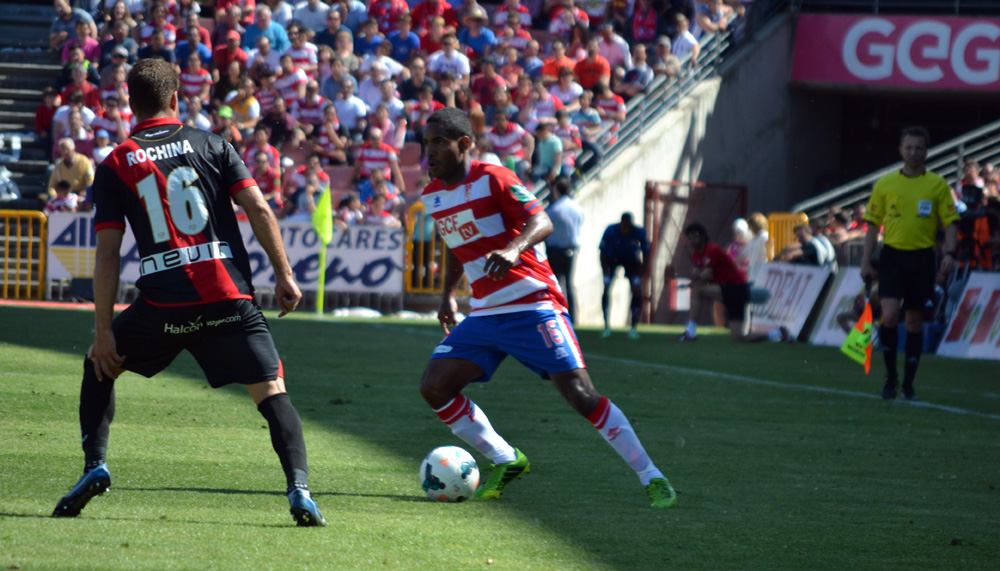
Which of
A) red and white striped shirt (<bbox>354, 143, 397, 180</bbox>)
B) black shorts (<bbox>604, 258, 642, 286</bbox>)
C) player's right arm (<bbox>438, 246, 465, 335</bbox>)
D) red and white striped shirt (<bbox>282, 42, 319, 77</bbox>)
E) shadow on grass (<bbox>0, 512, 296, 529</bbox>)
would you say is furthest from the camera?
red and white striped shirt (<bbox>282, 42, 319, 77</bbox>)

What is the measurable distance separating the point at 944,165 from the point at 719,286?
8713mm

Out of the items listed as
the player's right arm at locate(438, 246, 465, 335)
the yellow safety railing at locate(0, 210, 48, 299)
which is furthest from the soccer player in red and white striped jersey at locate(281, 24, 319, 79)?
the player's right arm at locate(438, 246, 465, 335)

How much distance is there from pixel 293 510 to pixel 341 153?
17730 millimetres

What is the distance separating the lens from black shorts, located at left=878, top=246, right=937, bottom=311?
34.9ft

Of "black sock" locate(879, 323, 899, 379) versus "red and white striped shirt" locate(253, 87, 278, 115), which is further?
"red and white striped shirt" locate(253, 87, 278, 115)

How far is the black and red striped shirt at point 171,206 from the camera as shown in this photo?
16.7ft

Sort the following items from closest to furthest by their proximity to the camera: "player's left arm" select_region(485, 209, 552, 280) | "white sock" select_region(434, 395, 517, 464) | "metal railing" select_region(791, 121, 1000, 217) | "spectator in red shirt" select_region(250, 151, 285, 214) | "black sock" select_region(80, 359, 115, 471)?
"black sock" select_region(80, 359, 115, 471)
"player's left arm" select_region(485, 209, 552, 280)
"white sock" select_region(434, 395, 517, 464)
"spectator in red shirt" select_region(250, 151, 285, 214)
"metal railing" select_region(791, 121, 1000, 217)

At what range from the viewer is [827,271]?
18422 mm

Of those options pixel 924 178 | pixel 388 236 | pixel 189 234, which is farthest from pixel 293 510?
pixel 388 236

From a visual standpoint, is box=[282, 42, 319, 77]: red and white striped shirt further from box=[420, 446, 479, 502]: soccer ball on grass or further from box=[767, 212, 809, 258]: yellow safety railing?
box=[420, 446, 479, 502]: soccer ball on grass

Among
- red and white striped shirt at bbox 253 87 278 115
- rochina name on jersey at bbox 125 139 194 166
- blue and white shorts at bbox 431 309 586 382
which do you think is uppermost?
red and white striped shirt at bbox 253 87 278 115

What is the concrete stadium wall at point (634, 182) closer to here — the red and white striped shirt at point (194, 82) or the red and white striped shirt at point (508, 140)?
the red and white striped shirt at point (508, 140)

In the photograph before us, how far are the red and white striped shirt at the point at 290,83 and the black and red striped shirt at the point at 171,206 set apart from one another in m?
17.9

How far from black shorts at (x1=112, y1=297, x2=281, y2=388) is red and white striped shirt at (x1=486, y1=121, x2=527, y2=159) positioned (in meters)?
16.4
